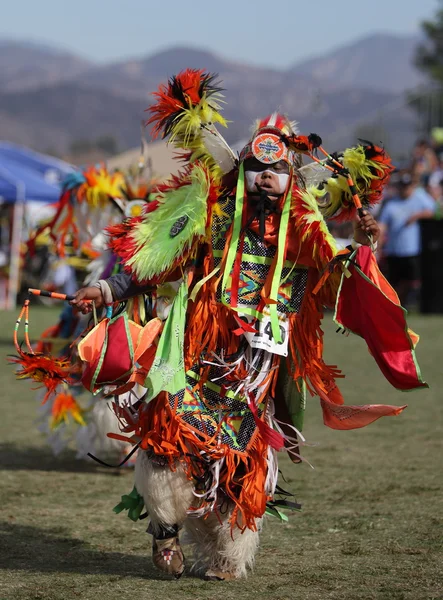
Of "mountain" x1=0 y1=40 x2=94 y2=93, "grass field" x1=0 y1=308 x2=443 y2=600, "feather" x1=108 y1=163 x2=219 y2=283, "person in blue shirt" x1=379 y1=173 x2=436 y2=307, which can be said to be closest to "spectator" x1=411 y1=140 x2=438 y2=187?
"person in blue shirt" x1=379 y1=173 x2=436 y2=307

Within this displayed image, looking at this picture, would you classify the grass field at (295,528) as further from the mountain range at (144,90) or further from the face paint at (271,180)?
the mountain range at (144,90)

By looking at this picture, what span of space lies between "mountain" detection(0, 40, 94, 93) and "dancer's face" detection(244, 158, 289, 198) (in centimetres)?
13177

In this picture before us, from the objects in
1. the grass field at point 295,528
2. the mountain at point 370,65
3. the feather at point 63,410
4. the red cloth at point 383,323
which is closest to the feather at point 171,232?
the red cloth at point 383,323

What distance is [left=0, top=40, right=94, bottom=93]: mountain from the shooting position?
489 feet

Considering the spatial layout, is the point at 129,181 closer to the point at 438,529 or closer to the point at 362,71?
the point at 438,529

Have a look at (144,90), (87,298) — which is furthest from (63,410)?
(144,90)

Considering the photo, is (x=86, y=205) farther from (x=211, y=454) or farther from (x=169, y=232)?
(x=211, y=454)

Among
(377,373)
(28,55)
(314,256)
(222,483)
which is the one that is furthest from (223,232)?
(28,55)

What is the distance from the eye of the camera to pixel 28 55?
186375mm

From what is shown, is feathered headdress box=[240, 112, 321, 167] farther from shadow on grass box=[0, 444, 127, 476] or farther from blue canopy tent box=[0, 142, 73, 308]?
blue canopy tent box=[0, 142, 73, 308]

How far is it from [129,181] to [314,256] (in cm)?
265

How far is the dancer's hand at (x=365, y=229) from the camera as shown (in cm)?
422

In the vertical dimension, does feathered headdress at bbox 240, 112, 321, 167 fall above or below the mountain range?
below

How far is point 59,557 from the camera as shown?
470 cm
